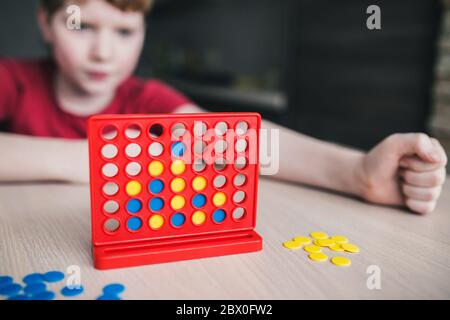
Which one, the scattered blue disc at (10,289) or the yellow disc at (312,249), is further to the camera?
the yellow disc at (312,249)

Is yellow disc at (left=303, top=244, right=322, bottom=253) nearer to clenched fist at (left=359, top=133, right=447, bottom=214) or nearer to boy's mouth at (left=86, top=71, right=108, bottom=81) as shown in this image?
clenched fist at (left=359, top=133, right=447, bottom=214)

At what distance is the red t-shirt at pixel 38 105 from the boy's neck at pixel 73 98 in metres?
0.01

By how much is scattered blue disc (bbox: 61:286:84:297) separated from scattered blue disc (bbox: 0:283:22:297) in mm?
36

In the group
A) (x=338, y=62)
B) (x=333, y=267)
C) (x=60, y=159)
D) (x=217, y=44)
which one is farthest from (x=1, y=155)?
(x=217, y=44)

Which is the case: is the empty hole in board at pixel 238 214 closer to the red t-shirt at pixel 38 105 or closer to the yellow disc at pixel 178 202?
the yellow disc at pixel 178 202

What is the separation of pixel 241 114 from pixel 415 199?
30 cm

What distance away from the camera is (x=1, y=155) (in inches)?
27.3

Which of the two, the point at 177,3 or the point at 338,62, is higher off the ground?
the point at 177,3

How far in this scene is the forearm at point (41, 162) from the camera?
2.26 feet

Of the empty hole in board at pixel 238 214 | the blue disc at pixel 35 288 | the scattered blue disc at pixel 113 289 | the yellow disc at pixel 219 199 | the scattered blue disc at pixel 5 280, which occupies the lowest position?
the scattered blue disc at pixel 113 289

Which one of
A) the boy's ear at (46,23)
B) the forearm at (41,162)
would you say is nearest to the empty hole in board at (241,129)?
the forearm at (41,162)

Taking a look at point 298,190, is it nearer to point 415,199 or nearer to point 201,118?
point 415,199

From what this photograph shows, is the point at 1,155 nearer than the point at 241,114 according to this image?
No

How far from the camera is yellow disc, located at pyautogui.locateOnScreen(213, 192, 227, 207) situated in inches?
18.7
